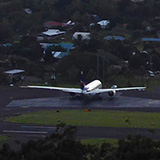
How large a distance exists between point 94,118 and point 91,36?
6012cm

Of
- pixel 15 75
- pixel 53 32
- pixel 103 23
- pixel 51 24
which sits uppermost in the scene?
pixel 15 75

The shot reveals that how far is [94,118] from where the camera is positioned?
170 ft

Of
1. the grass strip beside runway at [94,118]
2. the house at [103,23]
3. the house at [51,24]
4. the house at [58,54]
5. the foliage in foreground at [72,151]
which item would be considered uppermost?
the foliage in foreground at [72,151]

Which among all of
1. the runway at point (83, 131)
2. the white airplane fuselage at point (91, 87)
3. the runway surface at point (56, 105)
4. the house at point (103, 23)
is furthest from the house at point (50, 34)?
the runway at point (83, 131)

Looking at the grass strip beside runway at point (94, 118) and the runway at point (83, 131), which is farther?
the grass strip beside runway at point (94, 118)

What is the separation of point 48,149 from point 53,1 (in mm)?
125499

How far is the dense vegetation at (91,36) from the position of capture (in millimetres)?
80812

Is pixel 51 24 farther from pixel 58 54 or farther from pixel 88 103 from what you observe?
pixel 88 103

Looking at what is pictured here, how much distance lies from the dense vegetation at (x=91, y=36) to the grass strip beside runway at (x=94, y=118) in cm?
2243

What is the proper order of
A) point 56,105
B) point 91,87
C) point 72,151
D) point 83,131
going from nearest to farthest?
point 72,151
point 83,131
point 56,105
point 91,87

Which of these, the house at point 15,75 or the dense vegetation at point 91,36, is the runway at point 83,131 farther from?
the dense vegetation at point 91,36

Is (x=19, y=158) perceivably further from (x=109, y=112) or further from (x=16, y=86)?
(x=16, y=86)

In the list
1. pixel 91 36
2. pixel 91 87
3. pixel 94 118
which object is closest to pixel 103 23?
pixel 91 36

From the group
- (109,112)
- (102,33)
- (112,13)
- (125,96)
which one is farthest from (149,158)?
(112,13)
